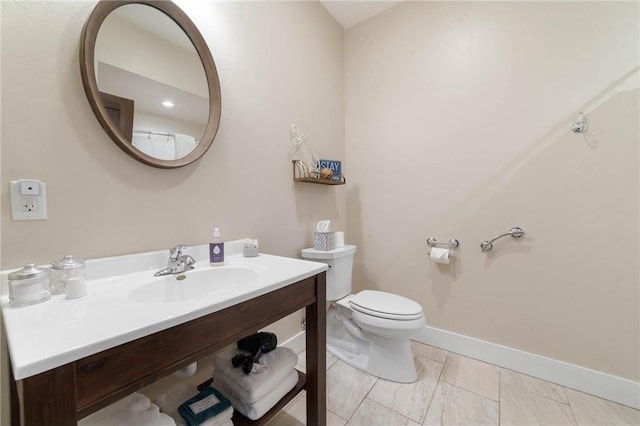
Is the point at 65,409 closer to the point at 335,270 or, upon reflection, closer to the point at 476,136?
the point at 335,270

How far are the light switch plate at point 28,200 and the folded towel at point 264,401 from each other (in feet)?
2.95

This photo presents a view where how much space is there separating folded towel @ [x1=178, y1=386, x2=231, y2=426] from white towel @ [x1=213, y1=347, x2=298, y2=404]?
0.07m

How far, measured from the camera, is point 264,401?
0.96 metres

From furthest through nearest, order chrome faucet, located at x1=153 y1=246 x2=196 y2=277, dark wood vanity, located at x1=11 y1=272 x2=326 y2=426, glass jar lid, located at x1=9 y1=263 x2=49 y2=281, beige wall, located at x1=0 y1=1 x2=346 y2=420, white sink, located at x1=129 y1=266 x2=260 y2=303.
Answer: chrome faucet, located at x1=153 y1=246 x2=196 y2=277 → white sink, located at x1=129 y1=266 x2=260 y2=303 → beige wall, located at x1=0 y1=1 x2=346 y2=420 → glass jar lid, located at x1=9 y1=263 x2=49 y2=281 → dark wood vanity, located at x1=11 y1=272 x2=326 y2=426

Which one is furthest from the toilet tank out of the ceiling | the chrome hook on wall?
the ceiling

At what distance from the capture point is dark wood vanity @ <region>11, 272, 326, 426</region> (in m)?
0.44

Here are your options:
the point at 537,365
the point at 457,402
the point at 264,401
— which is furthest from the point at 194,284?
the point at 537,365

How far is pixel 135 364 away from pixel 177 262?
498mm

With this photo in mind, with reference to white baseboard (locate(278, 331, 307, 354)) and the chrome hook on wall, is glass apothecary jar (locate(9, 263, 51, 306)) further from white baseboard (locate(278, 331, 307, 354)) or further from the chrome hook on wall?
the chrome hook on wall

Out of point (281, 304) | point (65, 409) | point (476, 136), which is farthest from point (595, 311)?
point (65, 409)

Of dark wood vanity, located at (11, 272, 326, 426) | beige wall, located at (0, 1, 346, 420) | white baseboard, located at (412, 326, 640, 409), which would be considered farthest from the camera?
white baseboard, located at (412, 326, 640, 409)

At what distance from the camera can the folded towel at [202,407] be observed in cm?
83

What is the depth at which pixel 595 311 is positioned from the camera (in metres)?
1.38

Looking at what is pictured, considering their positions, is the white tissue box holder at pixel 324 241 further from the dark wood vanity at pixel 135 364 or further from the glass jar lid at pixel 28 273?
the glass jar lid at pixel 28 273
